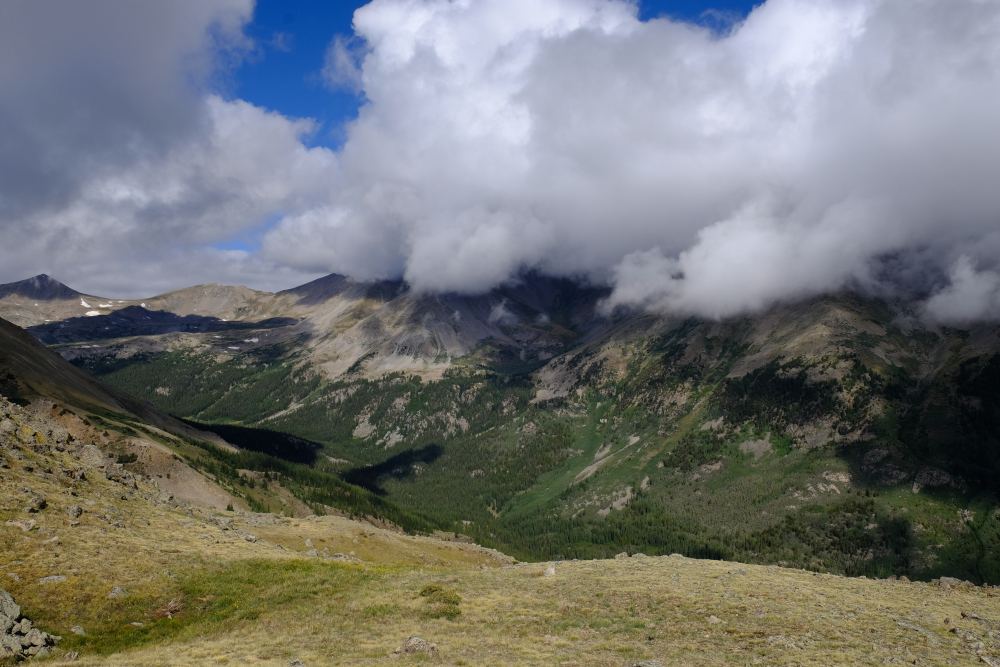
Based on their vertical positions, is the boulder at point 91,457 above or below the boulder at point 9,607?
above

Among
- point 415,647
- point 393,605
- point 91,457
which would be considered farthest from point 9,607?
point 91,457

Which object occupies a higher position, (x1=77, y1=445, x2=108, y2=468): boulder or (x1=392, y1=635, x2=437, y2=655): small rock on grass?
(x1=77, y1=445, x2=108, y2=468): boulder

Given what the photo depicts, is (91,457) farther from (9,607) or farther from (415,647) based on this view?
(415,647)

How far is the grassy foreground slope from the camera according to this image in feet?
98.5

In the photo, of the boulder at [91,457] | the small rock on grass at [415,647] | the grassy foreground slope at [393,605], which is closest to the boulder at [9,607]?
the grassy foreground slope at [393,605]

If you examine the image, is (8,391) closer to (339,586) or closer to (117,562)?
(117,562)

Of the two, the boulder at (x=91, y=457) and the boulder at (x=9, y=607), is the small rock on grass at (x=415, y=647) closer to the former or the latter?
the boulder at (x=9, y=607)

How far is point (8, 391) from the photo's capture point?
110 meters

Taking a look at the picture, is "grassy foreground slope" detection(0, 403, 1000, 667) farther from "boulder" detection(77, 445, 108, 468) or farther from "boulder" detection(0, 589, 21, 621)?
"boulder" detection(77, 445, 108, 468)

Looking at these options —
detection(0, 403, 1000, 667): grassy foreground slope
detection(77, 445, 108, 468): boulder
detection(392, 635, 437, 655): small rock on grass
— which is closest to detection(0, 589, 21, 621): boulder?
detection(0, 403, 1000, 667): grassy foreground slope

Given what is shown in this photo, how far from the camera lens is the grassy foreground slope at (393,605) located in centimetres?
3003

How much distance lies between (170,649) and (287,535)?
53951mm

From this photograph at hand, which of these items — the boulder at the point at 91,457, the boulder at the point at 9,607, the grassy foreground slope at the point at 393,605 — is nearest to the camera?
the grassy foreground slope at the point at 393,605

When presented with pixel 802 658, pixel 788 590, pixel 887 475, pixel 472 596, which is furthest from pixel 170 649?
pixel 887 475
